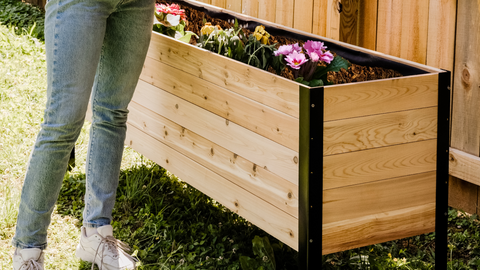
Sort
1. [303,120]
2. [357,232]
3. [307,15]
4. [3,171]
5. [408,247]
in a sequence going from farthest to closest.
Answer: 1. [3,171]
2. [307,15]
3. [408,247]
4. [357,232]
5. [303,120]

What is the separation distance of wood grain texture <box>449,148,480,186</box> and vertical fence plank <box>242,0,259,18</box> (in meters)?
1.53

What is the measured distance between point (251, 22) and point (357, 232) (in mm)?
1625

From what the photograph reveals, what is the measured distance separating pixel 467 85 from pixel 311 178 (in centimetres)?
110

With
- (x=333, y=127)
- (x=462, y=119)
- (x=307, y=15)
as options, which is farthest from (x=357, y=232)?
(x=307, y=15)

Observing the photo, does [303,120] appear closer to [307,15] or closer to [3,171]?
[307,15]

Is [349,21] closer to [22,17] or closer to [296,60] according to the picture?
[296,60]

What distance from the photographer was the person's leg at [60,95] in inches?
73.6

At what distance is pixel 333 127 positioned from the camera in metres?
1.80

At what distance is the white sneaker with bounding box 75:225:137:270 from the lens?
229cm

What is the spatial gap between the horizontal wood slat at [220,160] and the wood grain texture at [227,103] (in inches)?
5.6

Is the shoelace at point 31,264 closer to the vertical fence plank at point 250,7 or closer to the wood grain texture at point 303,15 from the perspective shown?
the wood grain texture at point 303,15

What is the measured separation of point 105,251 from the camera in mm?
2301

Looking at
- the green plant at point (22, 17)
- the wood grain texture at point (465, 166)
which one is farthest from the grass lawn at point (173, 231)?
the green plant at point (22, 17)

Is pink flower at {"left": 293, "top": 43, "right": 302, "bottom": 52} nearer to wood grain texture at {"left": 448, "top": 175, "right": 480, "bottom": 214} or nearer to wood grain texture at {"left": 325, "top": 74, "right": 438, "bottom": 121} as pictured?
wood grain texture at {"left": 325, "top": 74, "right": 438, "bottom": 121}
